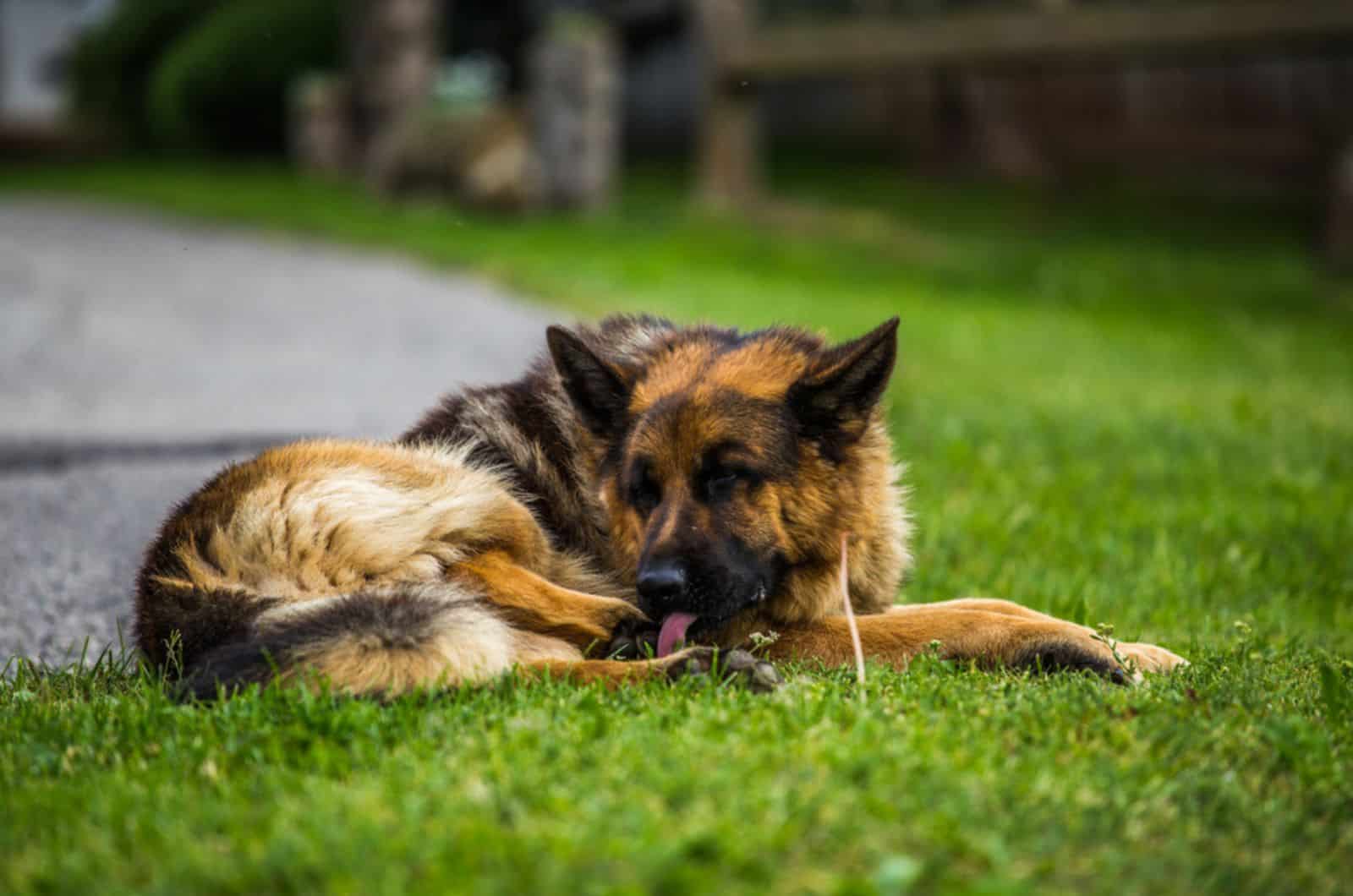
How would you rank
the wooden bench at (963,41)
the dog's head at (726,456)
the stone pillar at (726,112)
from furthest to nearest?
the stone pillar at (726,112) < the wooden bench at (963,41) < the dog's head at (726,456)

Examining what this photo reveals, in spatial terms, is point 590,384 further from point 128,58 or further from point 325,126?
point 128,58

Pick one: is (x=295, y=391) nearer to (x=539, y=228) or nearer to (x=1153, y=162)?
(x=539, y=228)

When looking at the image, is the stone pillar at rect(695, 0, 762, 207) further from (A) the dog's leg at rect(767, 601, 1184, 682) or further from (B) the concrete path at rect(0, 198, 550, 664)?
(A) the dog's leg at rect(767, 601, 1184, 682)

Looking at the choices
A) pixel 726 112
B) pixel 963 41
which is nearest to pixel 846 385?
pixel 963 41

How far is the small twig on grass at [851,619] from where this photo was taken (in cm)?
345

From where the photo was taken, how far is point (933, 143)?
2020cm

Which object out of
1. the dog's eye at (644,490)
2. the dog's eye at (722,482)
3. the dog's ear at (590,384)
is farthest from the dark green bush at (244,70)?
the dog's eye at (722,482)

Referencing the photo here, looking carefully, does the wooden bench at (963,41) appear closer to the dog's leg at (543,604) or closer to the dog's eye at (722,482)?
the dog's eye at (722,482)

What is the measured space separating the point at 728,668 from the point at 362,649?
951mm

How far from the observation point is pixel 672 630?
12.2ft

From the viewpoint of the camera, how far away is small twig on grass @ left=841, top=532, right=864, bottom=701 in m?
3.45

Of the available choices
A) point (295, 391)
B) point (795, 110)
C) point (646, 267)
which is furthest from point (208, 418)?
point (795, 110)

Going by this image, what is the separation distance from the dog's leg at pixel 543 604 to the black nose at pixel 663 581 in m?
0.17

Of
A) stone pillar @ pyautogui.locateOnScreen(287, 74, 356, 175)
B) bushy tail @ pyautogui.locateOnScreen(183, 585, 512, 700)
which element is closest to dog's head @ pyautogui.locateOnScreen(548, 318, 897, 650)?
bushy tail @ pyautogui.locateOnScreen(183, 585, 512, 700)
